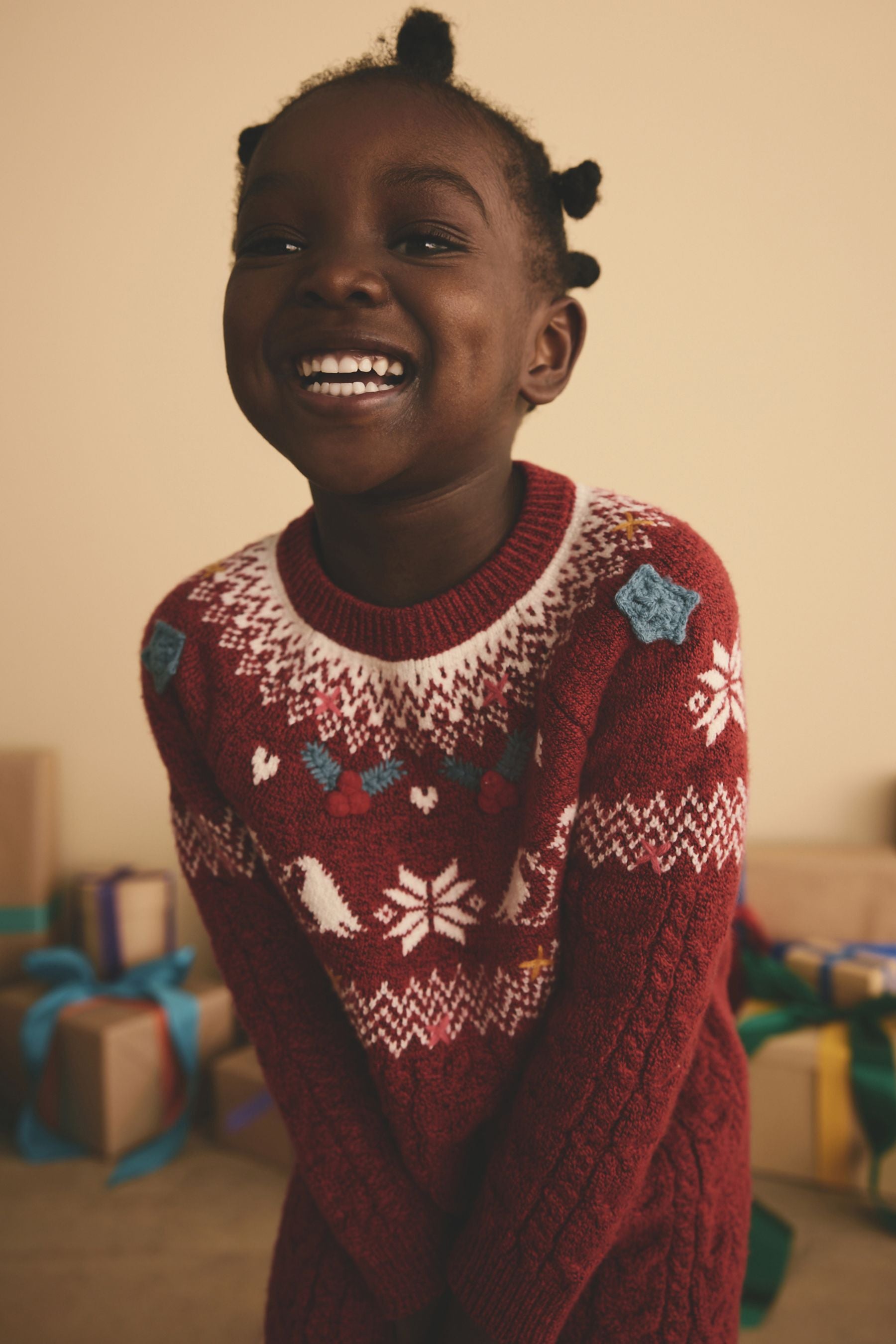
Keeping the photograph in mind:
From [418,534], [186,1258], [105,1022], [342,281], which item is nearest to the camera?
[342,281]

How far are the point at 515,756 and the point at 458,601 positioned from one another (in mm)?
108

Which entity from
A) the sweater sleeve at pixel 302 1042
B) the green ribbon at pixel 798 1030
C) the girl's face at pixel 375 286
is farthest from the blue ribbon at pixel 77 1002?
the girl's face at pixel 375 286

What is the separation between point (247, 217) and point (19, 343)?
5.47 ft

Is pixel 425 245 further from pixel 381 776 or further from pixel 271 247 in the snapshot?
pixel 381 776

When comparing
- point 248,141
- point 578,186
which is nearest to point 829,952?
point 578,186

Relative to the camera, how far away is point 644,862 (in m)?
0.61

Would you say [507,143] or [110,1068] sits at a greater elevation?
[507,143]

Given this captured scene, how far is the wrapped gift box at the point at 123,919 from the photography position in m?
1.96

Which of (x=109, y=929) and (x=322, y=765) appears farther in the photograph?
(x=109, y=929)

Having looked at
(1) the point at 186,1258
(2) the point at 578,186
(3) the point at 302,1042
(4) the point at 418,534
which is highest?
(2) the point at 578,186

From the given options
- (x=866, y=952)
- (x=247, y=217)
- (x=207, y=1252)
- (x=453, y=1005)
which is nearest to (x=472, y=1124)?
(x=453, y=1005)

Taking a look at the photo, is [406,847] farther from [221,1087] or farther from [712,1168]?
[221,1087]

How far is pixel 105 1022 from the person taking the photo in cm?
176

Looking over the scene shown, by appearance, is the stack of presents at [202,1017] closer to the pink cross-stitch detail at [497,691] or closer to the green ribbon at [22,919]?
the green ribbon at [22,919]
